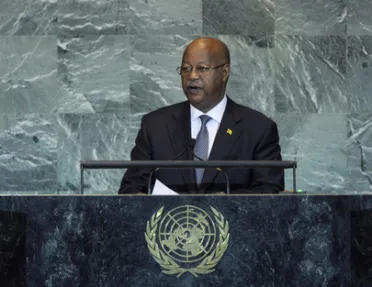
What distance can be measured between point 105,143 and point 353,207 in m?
3.63

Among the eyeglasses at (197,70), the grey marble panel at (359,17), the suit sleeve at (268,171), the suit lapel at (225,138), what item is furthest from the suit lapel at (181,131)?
the grey marble panel at (359,17)

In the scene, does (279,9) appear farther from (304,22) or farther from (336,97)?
(336,97)

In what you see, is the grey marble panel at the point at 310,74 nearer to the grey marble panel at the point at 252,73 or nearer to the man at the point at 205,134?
the grey marble panel at the point at 252,73

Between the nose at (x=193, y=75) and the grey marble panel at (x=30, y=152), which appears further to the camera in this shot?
the grey marble panel at (x=30, y=152)

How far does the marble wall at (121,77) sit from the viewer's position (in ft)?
22.8

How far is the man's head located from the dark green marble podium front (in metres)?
1.48

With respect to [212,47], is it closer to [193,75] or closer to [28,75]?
[193,75]

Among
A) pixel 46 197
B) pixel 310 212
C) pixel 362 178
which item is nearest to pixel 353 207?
pixel 310 212

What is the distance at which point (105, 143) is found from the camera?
273 inches

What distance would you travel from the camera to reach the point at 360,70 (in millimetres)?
7004

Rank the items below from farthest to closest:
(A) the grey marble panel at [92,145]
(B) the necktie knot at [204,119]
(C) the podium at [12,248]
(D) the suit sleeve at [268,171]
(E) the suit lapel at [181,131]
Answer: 1. (A) the grey marble panel at [92,145]
2. (B) the necktie knot at [204,119]
3. (E) the suit lapel at [181,131]
4. (D) the suit sleeve at [268,171]
5. (C) the podium at [12,248]

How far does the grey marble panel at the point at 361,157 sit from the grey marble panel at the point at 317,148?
44 millimetres

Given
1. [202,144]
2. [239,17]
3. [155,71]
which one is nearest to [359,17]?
[239,17]

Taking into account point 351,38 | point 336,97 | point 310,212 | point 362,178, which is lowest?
point 310,212
